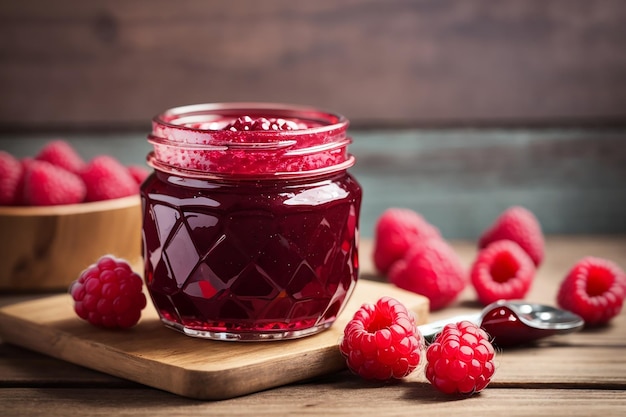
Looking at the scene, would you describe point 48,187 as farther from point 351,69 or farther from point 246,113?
point 351,69

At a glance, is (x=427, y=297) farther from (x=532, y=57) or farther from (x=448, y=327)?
(x=532, y=57)

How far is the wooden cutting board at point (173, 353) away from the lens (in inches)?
42.0

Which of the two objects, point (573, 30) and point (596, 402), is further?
point (573, 30)

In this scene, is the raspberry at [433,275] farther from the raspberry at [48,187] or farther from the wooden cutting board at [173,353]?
the raspberry at [48,187]

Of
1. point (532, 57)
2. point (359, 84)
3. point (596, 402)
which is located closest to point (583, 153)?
point (532, 57)

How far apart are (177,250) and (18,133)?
1.20m

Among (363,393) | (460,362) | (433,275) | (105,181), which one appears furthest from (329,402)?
(105,181)

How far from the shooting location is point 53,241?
1.50 metres

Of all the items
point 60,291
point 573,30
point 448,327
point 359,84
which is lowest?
point 60,291

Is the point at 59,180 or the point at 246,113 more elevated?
the point at 246,113

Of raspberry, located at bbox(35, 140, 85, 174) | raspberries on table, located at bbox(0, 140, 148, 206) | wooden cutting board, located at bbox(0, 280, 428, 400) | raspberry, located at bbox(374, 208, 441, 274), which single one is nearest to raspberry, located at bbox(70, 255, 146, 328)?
wooden cutting board, located at bbox(0, 280, 428, 400)

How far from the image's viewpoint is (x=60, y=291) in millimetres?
1538

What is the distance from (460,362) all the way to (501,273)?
0.52 metres

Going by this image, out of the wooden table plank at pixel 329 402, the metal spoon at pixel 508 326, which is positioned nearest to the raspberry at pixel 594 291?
the metal spoon at pixel 508 326
